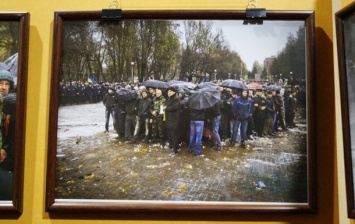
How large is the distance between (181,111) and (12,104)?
0.73 m

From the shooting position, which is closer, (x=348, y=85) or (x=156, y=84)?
(x=348, y=85)

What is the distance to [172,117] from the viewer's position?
4.40 ft

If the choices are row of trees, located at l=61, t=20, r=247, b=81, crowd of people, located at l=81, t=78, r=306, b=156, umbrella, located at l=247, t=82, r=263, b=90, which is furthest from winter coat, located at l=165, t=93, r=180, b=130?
umbrella, located at l=247, t=82, r=263, b=90

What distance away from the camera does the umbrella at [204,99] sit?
1345 mm

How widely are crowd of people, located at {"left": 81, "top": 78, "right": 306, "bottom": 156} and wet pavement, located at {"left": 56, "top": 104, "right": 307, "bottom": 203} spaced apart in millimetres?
31

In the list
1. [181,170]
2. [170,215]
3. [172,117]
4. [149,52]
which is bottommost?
[170,215]

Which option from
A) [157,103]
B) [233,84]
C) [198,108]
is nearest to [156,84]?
[157,103]

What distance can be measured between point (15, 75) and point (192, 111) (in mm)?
780

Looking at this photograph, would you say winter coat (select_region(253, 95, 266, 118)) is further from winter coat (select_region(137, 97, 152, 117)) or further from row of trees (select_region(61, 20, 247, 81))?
winter coat (select_region(137, 97, 152, 117))

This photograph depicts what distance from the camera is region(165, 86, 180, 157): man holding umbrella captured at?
133 cm

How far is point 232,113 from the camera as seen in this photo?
4.39 feet

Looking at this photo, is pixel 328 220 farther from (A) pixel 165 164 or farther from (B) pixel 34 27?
(B) pixel 34 27

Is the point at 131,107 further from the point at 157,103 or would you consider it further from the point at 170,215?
the point at 170,215

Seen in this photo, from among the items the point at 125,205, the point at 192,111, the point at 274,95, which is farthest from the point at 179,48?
the point at 125,205
